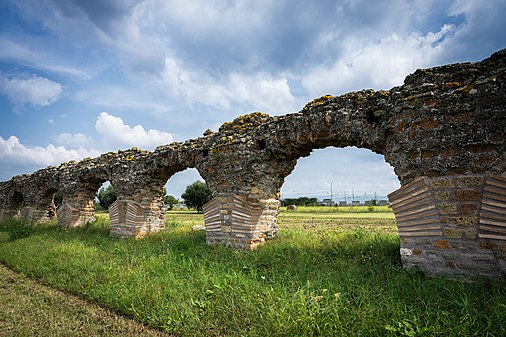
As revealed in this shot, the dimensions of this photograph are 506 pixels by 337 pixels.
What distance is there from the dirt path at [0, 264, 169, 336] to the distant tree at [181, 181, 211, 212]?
104 feet

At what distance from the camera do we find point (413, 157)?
15.4 ft

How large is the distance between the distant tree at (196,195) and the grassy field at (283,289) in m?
29.9

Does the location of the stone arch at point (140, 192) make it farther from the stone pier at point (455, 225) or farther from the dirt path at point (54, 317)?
the stone pier at point (455, 225)

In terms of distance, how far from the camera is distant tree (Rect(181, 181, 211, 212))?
122 ft

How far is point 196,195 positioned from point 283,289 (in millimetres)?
34126

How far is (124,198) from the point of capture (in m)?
10.3

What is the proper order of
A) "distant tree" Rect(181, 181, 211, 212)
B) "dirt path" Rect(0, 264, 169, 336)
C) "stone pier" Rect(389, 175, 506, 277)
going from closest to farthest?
"dirt path" Rect(0, 264, 169, 336), "stone pier" Rect(389, 175, 506, 277), "distant tree" Rect(181, 181, 211, 212)

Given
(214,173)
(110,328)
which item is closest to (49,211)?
(214,173)

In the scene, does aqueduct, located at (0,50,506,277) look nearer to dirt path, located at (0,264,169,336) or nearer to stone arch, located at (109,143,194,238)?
stone arch, located at (109,143,194,238)

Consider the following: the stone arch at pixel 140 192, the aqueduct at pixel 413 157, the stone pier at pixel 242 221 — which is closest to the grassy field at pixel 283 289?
the stone pier at pixel 242 221

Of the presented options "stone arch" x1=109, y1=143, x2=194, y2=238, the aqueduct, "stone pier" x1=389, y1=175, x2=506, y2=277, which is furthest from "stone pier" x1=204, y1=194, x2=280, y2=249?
"stone pier" x1=389, y1=175, x2=506, y2=277

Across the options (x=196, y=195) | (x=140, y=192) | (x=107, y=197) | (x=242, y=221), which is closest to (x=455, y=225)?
(x=242, y=221)

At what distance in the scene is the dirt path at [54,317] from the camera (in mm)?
3602

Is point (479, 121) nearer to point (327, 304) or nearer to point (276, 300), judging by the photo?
point (327, 304)
